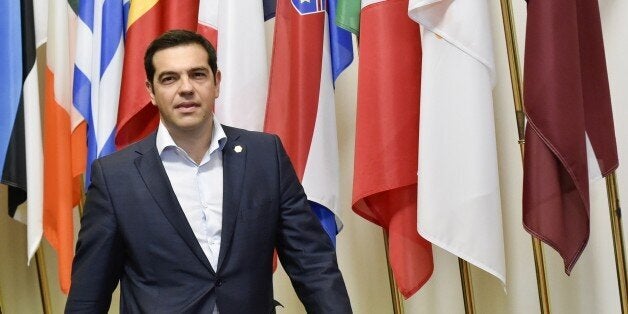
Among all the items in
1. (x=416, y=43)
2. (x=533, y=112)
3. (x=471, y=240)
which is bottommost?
(x=471, y=240)

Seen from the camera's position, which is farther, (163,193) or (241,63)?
(241,63)

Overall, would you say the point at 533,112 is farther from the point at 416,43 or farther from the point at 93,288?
the point at 93,288

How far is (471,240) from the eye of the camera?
255cm

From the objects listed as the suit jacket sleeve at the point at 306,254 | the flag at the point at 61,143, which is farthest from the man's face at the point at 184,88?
the flag at the point at 61,143

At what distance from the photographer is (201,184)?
196 cm

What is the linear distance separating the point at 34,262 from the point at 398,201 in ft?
5.64

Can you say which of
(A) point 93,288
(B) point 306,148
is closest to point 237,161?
(A) point 93,288

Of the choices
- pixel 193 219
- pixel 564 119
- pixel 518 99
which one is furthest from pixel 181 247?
Result: pixel 518 99

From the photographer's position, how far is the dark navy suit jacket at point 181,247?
6.15 feet

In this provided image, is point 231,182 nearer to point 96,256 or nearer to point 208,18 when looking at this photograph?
point 96,256

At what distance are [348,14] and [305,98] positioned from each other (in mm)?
318

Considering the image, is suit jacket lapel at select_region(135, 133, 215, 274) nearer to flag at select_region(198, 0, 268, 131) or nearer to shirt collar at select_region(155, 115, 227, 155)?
shirt collar at select_region(155, 115, 227, 155)

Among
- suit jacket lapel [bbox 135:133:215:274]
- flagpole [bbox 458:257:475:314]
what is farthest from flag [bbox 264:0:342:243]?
suit jacket lapel [bbox 135:133:215:274]

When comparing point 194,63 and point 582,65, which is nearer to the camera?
point 194,63
